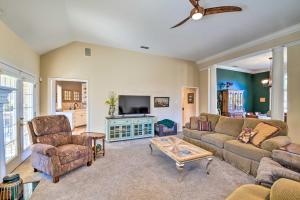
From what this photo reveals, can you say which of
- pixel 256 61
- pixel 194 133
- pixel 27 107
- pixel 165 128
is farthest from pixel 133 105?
pixel 256 61

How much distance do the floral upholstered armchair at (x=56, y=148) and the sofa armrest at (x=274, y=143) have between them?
3.22 m

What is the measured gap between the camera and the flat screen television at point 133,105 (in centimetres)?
536

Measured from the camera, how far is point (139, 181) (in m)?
2.53

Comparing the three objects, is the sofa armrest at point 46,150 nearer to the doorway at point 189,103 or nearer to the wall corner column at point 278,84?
the wall corner column at point 278,84

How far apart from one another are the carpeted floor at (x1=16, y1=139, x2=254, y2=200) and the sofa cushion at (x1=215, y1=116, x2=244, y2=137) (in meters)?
0.82

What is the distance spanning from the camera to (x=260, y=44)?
437 cm

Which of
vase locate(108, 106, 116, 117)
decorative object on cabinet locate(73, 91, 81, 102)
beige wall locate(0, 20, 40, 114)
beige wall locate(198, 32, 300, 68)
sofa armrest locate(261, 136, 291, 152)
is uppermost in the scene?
beige wall locate(198, 32, 300, 68)

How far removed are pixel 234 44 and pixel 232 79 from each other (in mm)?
3433

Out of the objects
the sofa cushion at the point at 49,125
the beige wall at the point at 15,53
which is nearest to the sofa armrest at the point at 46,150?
the sofa cushion at the point at 49,125

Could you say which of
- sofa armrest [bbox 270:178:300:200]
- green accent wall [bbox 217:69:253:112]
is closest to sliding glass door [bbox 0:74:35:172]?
sofa armrest [bbox 270:178:300:200]

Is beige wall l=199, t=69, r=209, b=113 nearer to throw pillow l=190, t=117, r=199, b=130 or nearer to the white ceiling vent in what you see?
throw pillow l=190, t=117, r=199, b=130

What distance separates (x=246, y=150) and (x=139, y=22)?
3536 millimetres

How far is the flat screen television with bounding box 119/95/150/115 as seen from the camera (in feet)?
17.6

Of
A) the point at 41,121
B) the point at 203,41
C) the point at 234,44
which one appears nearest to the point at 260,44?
the point at 234,44
